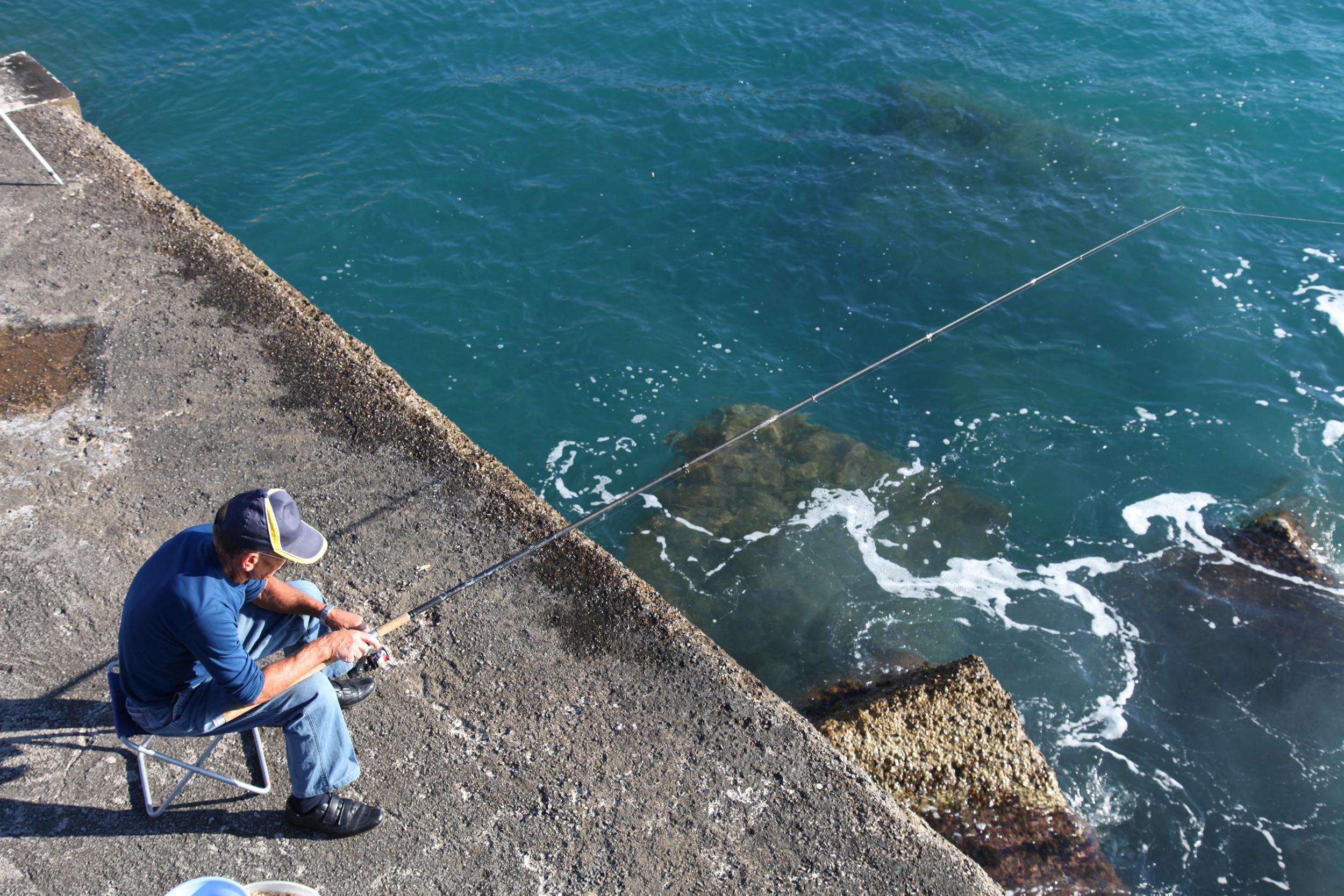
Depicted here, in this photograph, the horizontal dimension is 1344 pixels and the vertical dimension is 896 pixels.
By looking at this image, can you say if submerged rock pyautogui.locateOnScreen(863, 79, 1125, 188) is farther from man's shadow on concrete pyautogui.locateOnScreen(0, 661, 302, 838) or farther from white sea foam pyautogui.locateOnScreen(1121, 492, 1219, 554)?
man's shadow on concrete pyautogui.locateOnScreen(0, 661, 302, 838)

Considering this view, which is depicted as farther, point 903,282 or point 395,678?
point 903,282

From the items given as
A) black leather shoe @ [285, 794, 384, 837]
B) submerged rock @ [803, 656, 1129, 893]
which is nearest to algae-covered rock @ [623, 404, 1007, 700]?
submerged rock @ [803, 656, 1129, 893]

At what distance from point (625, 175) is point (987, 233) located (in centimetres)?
515

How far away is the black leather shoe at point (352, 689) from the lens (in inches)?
165

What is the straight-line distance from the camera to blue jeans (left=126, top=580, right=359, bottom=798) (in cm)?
342

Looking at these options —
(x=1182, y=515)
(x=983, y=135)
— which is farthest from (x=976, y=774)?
(x=983, y=135)

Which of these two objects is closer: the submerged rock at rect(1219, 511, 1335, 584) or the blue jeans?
the blue jeans

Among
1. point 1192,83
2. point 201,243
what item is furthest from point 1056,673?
point 1192,83

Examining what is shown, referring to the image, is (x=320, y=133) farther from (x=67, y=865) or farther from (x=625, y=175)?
(x=67, y=865)

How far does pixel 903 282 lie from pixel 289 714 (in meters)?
9.49

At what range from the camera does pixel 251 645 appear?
383 cm

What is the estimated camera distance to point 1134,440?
969cm

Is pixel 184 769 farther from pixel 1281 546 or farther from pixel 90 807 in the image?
pixel 1281 546

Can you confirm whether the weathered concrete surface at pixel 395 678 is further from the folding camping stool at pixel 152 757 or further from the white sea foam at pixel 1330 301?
the white sea foam at pixel 1330 301
